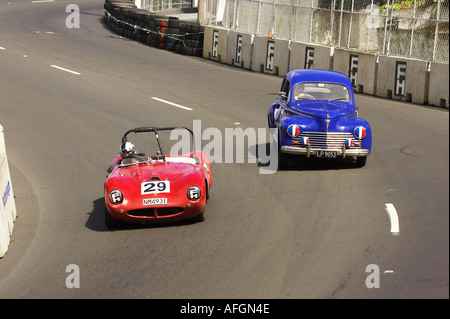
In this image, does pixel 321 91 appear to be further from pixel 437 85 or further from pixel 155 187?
pixel 437 85

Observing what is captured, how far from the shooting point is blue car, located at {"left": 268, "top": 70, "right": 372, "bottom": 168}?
13781mm

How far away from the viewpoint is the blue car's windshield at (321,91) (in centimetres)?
1520

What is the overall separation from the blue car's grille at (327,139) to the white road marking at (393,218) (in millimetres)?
2420

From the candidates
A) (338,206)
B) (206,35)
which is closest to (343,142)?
(338,206)

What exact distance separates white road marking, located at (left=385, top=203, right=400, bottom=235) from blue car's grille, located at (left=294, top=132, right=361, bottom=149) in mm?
2420

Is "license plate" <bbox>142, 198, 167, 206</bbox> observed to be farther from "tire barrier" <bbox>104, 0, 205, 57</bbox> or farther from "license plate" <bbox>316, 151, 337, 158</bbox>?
"tire barrier" <bbox>104, 0, 205, 57</bbox>

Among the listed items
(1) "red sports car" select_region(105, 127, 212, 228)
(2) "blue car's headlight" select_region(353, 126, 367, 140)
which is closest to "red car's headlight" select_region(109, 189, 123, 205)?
(1) "red sports car" select_region(105, 127, 212, 228)

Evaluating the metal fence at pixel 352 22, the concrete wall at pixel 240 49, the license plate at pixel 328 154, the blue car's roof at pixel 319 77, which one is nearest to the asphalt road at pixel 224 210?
the license plate at pixel 328 154

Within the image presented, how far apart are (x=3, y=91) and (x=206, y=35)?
909cm

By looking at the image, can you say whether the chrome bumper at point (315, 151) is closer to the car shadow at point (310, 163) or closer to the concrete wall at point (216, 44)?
the car shadow at point (310, 163)

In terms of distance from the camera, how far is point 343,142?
1377 cm

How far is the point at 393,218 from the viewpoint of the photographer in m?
10.7

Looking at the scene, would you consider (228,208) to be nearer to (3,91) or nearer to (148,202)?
(148,202)

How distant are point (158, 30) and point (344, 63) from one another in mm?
10148
